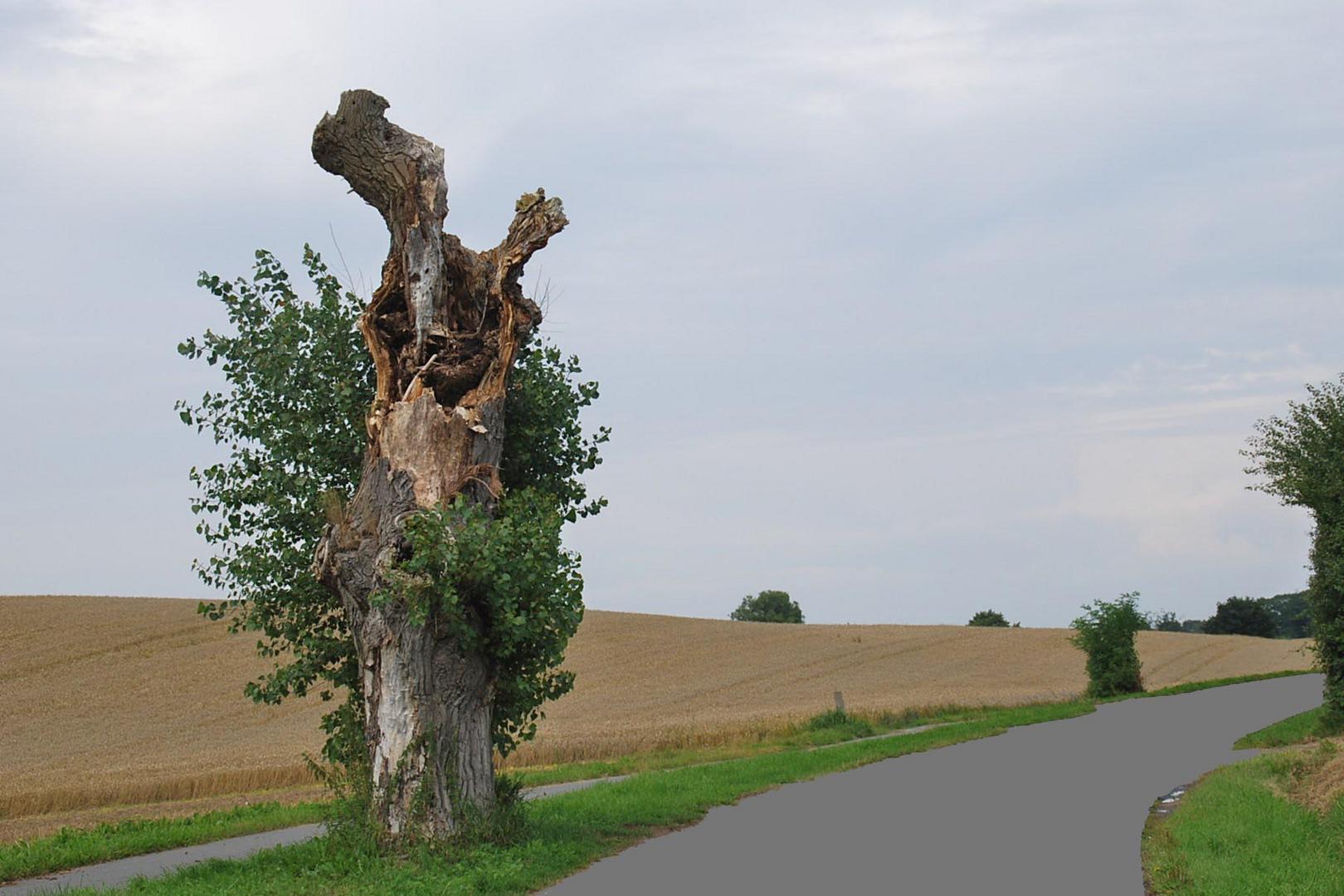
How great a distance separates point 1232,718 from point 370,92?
25.6 metres

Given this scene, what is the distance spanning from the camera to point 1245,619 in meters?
108

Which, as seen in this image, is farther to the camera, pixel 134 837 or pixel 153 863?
pixel 134 837

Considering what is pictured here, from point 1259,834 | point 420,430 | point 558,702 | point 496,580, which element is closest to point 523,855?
point 496,580

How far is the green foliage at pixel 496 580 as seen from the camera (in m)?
11.2

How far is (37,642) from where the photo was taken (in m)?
44.2

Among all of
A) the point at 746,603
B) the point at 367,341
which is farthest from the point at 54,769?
the point at 746,603

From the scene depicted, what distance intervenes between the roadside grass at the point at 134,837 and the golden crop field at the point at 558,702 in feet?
17.0

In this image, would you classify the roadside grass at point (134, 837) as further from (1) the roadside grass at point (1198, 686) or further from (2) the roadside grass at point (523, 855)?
(1) the roadside grass at point (1198, 686)

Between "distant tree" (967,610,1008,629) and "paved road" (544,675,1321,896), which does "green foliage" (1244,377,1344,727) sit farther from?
Answer: "distant tree" (967,610,1008,629)

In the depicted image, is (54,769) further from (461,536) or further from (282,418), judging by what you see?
(461,536)

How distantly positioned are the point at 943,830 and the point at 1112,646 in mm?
31680

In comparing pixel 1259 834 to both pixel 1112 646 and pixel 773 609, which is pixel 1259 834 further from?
pixel 773 609

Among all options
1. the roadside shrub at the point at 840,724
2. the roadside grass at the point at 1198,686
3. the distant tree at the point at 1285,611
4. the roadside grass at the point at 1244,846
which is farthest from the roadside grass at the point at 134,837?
the distant tree at the point at 1285,611

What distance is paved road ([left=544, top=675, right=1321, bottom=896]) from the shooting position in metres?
10.2
